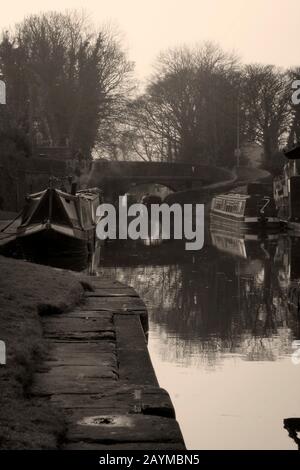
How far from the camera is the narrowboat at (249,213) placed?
149 ft

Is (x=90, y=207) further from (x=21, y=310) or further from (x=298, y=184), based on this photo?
(x=21, y=310)

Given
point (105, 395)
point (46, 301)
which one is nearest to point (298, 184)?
point (46, 301)

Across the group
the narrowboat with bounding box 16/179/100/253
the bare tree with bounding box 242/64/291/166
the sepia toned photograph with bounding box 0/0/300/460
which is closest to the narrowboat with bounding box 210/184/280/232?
the sepia toned photograph with bounding box 0/0/300/460

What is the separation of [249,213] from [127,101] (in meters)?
23.3

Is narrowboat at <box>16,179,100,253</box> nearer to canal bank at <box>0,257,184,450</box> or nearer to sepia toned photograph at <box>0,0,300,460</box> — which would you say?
sepia toned photograph at <box>0,0,300,460</box>

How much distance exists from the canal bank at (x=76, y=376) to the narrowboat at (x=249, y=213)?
1221 inches

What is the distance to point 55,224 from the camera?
29.2 meters

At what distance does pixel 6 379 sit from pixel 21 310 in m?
3.71

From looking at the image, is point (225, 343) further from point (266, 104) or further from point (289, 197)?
point (266, 104)

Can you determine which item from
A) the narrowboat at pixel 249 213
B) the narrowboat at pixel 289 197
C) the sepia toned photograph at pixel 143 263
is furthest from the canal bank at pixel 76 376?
the narrowboat at pixel 249 213

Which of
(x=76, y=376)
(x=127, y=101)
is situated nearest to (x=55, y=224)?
(x=76, y=376)

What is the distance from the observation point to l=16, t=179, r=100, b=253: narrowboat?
28.0m

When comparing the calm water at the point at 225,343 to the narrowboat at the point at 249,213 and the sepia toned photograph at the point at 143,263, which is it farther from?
the narrowboat at the point at 249,213

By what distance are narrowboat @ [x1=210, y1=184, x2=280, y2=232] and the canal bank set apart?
31.0 metres
